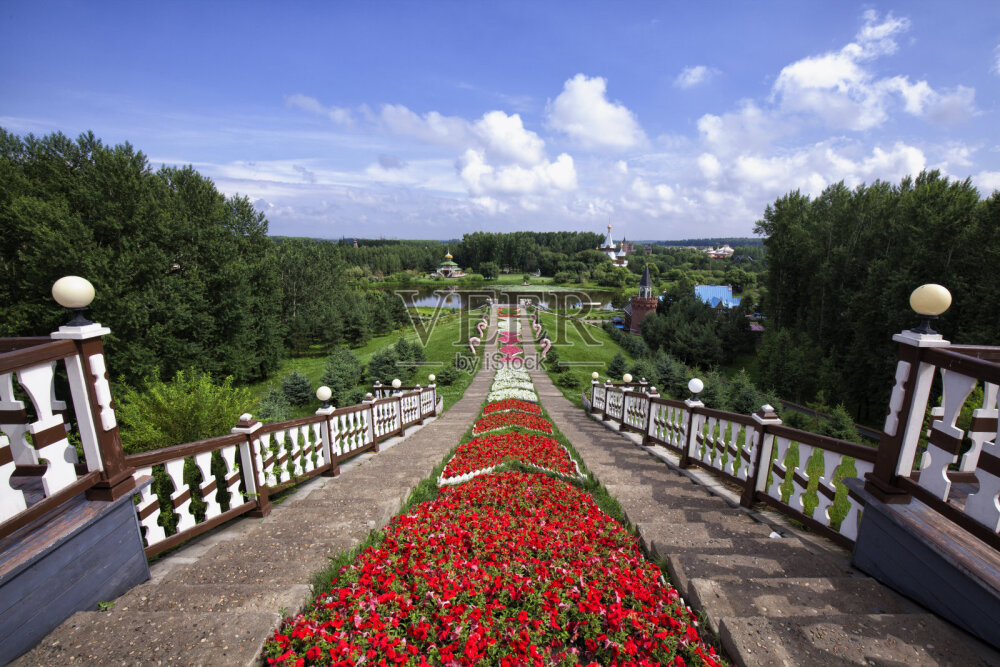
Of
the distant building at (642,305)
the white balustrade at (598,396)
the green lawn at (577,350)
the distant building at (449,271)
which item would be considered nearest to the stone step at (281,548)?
the white balustrade at (598,396)

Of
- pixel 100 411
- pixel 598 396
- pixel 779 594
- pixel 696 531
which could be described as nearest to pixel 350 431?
pixel 100 411

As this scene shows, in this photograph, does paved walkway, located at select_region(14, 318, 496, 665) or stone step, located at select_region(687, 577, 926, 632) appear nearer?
paved walkway, located at select_region(14, 318, 496, 665)

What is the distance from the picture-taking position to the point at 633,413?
8.88m

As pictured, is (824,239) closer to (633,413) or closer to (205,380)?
(633,413)

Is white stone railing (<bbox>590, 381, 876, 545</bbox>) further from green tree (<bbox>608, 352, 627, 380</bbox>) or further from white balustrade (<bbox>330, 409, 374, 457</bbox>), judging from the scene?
green tree (<bbox>608, 352, 627, 380</bbox>)

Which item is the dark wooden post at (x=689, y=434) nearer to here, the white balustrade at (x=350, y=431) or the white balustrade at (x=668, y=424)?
the white balustrade at (x=668, y=424)

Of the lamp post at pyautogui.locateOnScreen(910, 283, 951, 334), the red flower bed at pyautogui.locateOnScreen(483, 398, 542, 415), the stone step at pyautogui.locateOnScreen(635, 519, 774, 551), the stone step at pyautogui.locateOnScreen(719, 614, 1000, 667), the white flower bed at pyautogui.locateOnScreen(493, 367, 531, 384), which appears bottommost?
the white flower bed at pyautogui.locateOnScreen(493, 367, 531, 384)

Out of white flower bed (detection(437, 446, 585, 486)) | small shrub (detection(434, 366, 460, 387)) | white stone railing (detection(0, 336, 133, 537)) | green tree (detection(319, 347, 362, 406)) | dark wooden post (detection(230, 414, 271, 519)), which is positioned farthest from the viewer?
small shrub (detection(434, 366, 460, 387))

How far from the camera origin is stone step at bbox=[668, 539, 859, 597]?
2795mm

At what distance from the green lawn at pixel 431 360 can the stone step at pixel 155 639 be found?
14165 millimetres

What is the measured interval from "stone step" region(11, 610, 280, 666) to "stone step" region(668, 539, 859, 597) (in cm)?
262

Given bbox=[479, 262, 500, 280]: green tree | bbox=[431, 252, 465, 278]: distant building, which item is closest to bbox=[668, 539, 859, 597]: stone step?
bbox=[479, 262, 500, 280]: green tree

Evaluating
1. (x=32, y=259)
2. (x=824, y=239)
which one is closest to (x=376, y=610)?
(x=32, y=259)

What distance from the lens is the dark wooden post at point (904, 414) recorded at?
247 centimetres
